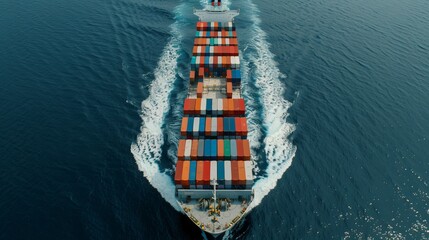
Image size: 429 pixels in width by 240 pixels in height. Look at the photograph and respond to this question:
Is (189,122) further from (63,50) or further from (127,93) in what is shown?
(63,50)

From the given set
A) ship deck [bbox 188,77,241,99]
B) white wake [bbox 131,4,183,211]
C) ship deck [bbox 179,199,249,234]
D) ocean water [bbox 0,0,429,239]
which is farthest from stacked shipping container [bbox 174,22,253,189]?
white wake [bbox 131,4,183,211]

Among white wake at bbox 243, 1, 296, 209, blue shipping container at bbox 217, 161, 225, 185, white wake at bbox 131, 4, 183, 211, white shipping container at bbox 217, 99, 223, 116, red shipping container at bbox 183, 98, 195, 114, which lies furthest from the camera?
white shipping container at bbox 217, 99, 223, 116

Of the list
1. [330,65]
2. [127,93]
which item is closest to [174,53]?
[127,93]

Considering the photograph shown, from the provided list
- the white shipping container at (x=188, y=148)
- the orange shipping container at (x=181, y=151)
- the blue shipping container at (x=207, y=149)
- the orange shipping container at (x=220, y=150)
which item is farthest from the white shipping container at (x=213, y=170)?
the orange shipping container at (x=181, y=151)

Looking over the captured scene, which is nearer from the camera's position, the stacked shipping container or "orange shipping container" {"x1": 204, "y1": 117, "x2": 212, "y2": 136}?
the stacked shipping container

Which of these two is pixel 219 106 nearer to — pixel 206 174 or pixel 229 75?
pixel 229 75

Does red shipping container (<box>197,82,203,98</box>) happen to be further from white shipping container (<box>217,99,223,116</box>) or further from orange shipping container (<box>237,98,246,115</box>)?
orange shipping container (<box>237,98,246,115</box>)

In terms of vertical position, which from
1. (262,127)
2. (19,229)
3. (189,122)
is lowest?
(19,229)
